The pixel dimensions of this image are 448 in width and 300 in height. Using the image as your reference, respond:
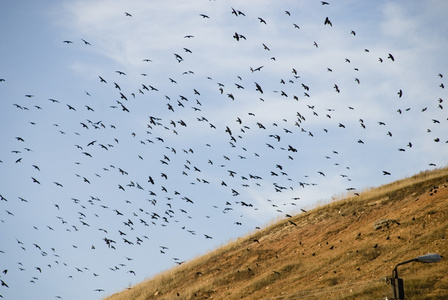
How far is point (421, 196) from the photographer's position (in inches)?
1499

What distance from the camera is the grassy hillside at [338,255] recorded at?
27.0m

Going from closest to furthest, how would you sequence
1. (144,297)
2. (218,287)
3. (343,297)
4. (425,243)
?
(343,297), (425,243), (218,287), (144,297)

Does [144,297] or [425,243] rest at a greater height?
[425,243]

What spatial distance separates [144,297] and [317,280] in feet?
59.9

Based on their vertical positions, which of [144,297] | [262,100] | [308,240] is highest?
[262,100]

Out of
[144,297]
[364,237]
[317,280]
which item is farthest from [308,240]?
[144,297]

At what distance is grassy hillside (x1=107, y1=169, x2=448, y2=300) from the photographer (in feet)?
88.5

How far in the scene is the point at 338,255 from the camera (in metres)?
33.1

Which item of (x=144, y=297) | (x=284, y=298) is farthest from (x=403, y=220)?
(x=144, y=297)

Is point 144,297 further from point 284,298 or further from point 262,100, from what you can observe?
point 262,100

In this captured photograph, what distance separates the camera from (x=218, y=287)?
38031 millimetres

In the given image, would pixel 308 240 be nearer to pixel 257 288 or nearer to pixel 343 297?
pixel 257 288

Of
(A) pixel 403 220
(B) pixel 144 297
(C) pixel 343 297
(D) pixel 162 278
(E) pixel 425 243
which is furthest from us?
(D) pixel 162 278

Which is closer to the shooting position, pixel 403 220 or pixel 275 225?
pixel 403 220
